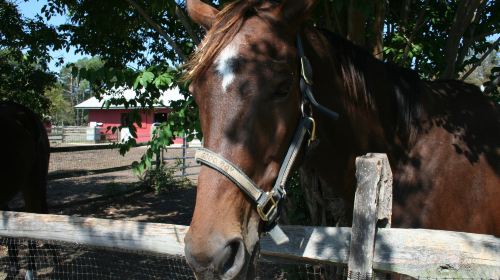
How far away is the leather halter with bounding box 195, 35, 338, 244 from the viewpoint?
1692 mm

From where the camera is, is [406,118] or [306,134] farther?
[406,118]

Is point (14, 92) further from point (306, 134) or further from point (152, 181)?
point (306, 134)

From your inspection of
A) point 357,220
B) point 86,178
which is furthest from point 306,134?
point 86,178

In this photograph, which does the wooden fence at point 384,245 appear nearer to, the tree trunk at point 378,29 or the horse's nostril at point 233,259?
the horse's nostril at point 233,259

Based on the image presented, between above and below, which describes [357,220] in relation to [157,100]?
below

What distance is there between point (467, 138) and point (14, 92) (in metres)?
8.40

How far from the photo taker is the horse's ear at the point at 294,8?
2043mm

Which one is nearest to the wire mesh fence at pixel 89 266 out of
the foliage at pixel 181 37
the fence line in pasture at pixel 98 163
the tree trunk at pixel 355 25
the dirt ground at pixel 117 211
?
the dirt ground at pixel 117 211

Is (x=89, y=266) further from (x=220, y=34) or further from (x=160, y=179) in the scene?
(x=160, y=179)

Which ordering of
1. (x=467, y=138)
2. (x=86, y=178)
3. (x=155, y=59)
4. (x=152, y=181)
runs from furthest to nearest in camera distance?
(x=86, y=178), (x=152, y=181), (x=155, y=59), (x=467, y=138)

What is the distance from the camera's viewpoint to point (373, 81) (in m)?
2.45

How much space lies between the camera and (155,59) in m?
6.34

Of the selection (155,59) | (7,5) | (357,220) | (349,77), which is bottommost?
(357,220)

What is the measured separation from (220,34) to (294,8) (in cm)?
40
